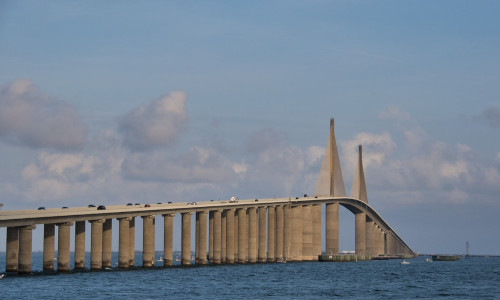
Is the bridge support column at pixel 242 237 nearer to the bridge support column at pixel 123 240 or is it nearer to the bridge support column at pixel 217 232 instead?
the bridge support column at pixel 217 232

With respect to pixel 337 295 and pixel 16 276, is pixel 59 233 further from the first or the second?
pixel 337 295

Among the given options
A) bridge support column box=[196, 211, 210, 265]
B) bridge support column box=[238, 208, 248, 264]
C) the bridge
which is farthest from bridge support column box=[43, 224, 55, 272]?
bridge support column box=[238, 208, 248, 264]

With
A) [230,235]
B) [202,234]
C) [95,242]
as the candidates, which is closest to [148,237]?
[95,242]

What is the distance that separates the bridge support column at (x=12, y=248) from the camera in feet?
375

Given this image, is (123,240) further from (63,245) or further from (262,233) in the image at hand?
(262,233)

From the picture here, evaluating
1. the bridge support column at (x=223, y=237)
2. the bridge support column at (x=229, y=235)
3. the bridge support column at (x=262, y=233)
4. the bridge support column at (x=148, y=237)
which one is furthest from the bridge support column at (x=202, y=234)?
the bridge support column at (x=262, y=233)

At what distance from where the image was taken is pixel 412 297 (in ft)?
327

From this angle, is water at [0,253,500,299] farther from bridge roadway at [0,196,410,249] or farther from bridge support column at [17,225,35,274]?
bridge roadway at [0,196,410,249]

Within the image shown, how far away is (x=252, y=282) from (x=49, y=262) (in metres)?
25.6

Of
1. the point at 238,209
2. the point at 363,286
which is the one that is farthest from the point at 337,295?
the point at 238,209

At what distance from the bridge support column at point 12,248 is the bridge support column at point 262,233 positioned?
81.6m

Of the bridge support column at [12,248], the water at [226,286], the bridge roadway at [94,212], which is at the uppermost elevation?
the bridge roadway at [94,212]

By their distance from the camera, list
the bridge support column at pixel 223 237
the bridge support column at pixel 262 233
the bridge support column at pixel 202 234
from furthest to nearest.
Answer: the bridge support column at pixel 262 233, the bridge support column at pixel 223 237, the bridge support column at pixel 202 234

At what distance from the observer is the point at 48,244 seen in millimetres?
123562
